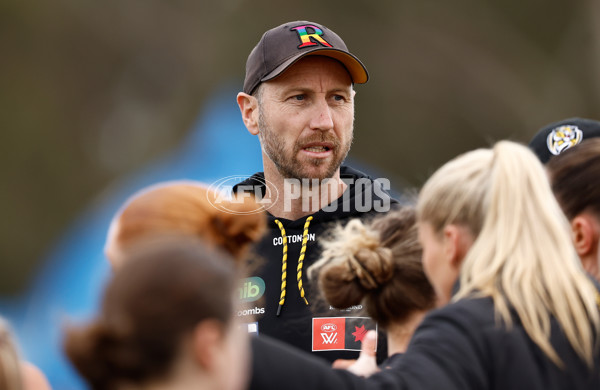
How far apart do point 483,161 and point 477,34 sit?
5268 mm

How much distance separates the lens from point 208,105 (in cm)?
575

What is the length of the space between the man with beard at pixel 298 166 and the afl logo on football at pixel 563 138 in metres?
0.56

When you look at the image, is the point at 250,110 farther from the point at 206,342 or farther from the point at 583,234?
the point at 206,342

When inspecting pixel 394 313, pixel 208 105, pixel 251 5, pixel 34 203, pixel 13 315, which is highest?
pixel 251 5

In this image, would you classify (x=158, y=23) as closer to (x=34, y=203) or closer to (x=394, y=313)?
(x=34, y=203)

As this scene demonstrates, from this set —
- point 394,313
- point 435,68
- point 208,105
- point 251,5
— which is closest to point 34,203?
point 208,105

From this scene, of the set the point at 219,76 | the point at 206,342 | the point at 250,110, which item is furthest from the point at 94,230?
the point at 206,342

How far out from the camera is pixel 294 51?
2.70 metres

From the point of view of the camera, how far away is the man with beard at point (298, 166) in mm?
2502

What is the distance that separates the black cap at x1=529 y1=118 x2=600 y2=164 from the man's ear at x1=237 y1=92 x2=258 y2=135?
101 cm

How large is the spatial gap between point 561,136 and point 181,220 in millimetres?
1217

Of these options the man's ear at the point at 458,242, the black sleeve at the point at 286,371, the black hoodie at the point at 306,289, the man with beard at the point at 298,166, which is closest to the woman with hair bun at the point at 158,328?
the black sleeve at the point at 286,371

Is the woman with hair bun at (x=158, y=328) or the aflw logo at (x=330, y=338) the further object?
the aflw logo at (x=330, y=338)

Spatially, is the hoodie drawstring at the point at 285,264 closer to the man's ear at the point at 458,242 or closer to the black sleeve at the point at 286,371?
the man's ear at the point at 458,242
